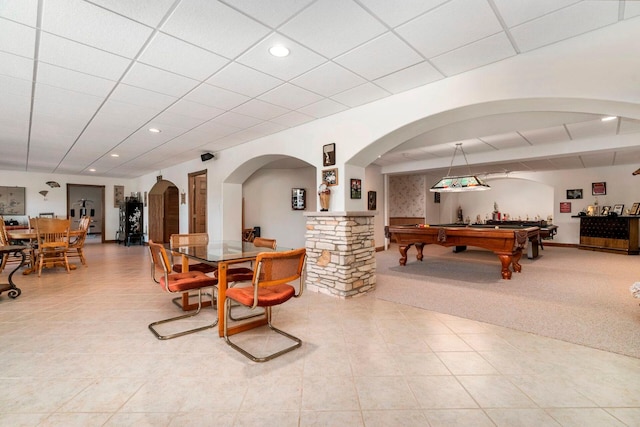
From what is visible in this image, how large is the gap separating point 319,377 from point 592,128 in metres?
5.88

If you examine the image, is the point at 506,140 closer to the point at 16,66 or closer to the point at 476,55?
the point at 476,55

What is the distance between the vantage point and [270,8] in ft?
6.46

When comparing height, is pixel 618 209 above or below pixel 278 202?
below

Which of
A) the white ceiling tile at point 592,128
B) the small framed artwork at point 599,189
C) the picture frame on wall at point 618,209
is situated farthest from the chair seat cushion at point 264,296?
the small framed artwork at point 599,189

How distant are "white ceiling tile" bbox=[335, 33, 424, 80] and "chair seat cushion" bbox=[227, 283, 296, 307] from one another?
210 cm


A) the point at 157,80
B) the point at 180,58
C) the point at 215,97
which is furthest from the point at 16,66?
the point at 215,97

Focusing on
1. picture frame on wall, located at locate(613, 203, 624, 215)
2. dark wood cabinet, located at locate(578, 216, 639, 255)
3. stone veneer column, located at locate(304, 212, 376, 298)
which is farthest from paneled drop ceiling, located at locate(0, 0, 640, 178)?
picture frame on wall, located at locate(613, 203, 624, 215)

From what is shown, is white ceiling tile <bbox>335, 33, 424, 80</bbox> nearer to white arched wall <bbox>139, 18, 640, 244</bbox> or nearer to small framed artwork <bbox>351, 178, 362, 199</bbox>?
white arched wall <bbox>139, 18, 640, 244</bbox>

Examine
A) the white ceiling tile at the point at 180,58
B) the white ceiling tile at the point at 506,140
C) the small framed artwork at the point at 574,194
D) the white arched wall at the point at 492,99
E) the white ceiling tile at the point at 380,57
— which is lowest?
the small framed artwork at the point at 574,194

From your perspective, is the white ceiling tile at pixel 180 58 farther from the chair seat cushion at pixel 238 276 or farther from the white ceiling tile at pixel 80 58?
the chair seat cushion at pixel 238 276

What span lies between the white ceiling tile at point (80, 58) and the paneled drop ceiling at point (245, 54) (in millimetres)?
14

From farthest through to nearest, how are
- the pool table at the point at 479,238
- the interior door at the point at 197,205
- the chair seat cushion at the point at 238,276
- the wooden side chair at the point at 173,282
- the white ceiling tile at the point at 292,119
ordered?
the interior door at the point at 197,205
the pool table at the point at 479,238
the white ceiling tile at the point at 292,119
the chair seat cushion at the point at 238,276
the wooden side chair at the point at 173,282

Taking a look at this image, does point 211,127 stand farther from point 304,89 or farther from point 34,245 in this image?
point 34,245

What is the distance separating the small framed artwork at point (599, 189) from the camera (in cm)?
884
